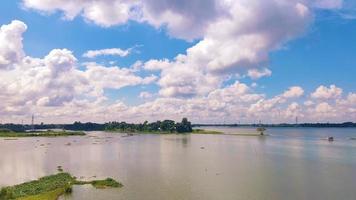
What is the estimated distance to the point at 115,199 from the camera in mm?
55188

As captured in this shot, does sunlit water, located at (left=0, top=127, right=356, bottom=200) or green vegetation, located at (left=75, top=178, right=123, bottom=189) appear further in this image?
green vegetation, located at (left=75, top=178, right=123, bottom=189)

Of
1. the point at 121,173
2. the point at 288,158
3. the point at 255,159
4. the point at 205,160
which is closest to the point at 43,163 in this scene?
the point at 121,173

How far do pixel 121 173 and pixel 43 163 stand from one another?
27963mm

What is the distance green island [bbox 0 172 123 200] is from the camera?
55.4 m

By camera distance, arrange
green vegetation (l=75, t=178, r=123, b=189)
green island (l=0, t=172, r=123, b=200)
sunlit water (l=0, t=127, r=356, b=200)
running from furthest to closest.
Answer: green vegetation (l=75, t=178, r=123, b=189)
sunlit water (l=0, t=127, r=356, b=200)
green island (l=0, t=172, r=123, b=200)

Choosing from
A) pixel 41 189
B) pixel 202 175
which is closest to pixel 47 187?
pixel 41 189

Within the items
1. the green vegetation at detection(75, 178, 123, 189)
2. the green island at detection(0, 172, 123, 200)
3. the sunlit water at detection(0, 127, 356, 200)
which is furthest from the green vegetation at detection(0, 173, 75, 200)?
the sunlit water at detection(0, 127, 356, 200)

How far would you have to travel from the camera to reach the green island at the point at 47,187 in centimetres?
5538

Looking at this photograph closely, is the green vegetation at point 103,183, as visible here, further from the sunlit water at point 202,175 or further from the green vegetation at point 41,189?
the green vegetation at point 41,189

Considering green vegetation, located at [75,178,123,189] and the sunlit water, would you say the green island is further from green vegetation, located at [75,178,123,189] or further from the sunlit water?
the sunlit water

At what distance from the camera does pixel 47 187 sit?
205ft

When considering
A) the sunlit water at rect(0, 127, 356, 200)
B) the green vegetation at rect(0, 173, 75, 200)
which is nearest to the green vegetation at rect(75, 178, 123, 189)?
the sunlit water at rect(0, 127, 356, 200)

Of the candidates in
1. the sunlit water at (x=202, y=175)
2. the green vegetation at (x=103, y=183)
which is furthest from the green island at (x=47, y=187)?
the sunlit water at (x=202, y=175)

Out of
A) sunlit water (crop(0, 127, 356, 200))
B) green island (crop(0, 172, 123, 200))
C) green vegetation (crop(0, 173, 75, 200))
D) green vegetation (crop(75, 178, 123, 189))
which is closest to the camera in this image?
green island (crop(0, 172, 123, 200))
